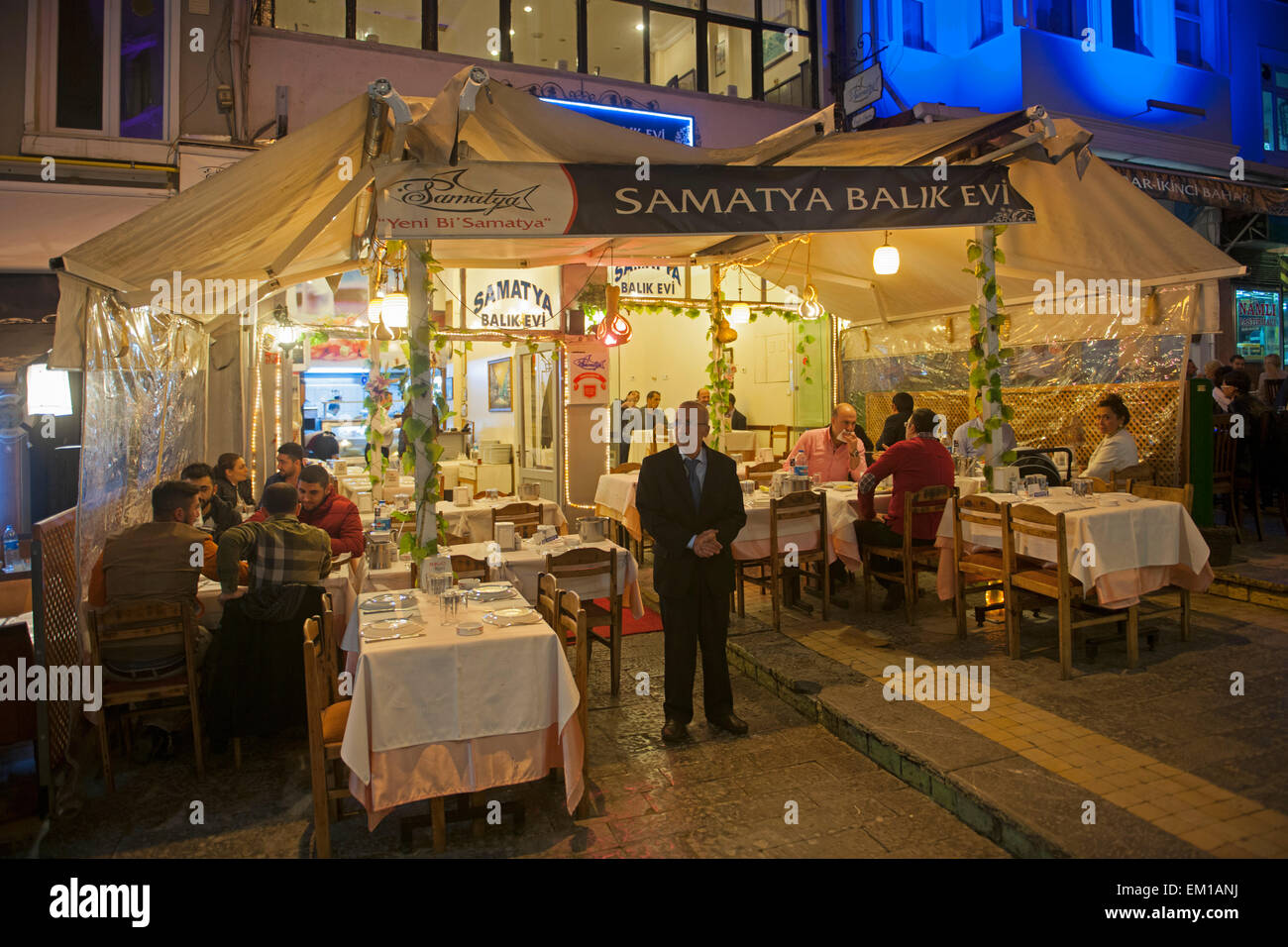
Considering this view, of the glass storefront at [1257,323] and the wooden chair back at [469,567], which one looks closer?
the wooden chair back at [469,567]

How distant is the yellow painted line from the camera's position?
3.28m

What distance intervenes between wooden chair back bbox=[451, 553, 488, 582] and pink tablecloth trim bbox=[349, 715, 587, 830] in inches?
76.2

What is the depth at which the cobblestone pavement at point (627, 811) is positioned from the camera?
3.63 m

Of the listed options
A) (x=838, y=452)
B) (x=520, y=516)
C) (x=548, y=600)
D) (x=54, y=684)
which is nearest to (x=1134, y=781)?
(x=548, y=600)

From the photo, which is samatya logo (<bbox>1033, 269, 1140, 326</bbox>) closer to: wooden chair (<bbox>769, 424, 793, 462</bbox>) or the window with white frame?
wooden chair (<bbox>769, 424, 793, 462</bbox>)

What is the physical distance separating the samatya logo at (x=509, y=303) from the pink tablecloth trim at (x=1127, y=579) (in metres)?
6.44

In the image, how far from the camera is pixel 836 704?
4.82m

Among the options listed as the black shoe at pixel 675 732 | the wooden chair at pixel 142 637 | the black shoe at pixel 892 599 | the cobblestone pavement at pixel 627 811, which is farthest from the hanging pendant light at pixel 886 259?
the wooden chair at pixel 142 637

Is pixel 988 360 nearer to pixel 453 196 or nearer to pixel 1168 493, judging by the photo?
pixel 1168 493

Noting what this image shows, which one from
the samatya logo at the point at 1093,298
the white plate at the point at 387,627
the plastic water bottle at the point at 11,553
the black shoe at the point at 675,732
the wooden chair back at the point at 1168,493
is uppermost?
the samatya logo at the point at 1093,298

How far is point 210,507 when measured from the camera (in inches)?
264

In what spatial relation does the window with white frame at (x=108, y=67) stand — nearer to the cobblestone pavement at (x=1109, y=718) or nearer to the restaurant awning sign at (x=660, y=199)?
the restaurant awning sign at (x=660, y=199)

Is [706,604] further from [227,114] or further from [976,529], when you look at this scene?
[227,114]

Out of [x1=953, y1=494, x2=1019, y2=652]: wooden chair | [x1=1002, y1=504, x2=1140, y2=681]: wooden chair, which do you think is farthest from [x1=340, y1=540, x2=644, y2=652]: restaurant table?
[x1=1002, y1=504, x2=1140, y2=681]: wooden chair
